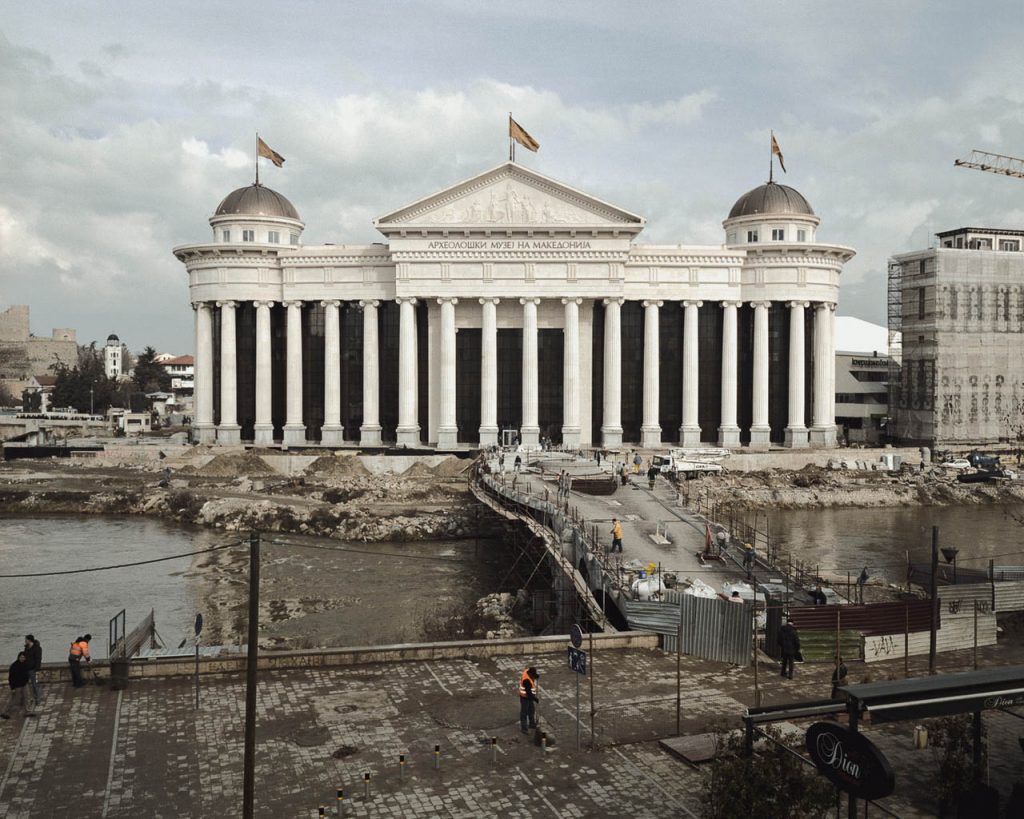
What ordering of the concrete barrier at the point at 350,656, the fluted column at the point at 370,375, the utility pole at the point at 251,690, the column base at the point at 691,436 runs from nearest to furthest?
the utility pole at the point at 251,690, the concrete barrier at the point at 350,656, the column base at the point at 691,436, the fluted column at the point at 370,375

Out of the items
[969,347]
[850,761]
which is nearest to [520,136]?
[969,347]

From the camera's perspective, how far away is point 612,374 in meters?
70.6

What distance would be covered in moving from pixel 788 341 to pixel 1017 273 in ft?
78.7

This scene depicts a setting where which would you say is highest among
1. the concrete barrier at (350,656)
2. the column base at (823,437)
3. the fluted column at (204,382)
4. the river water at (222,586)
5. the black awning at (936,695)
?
the fluted column at (204,382)

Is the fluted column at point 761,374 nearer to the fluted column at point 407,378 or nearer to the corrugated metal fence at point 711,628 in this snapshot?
the fluted column at point 407,378

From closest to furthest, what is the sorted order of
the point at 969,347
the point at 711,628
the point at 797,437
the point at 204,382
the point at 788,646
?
the point at 788,646, the point at 711,628, the point at 797,437, the point at 204,382, the point at 969,347

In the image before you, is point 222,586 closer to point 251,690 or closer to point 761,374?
point 251,690

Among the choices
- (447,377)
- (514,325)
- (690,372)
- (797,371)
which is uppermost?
(514,325)

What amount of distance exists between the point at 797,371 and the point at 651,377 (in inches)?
426

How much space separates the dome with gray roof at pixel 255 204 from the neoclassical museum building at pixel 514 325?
0.46 ft

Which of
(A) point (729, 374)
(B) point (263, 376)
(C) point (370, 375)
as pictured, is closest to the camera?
(A) point (729, 374)

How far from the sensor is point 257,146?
7450 cm

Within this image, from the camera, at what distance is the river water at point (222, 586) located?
109ft

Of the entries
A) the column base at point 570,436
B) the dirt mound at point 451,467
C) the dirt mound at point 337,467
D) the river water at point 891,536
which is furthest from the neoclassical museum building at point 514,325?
the river water at point 891,536
